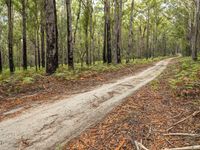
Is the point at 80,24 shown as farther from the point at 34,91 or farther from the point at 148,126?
the point at 148,126

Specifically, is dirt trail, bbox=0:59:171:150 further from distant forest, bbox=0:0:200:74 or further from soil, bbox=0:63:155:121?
distant forest, bbox=0:0:200:74

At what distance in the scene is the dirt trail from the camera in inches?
187

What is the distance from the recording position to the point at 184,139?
15.6 feet

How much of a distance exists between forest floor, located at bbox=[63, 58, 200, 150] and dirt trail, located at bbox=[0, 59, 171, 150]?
322 millimetres

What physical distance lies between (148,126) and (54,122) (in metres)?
2.27

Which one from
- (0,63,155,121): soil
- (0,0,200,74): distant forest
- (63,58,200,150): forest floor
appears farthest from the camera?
(0,0,200,74): distant forest

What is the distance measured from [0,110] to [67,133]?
2.98m

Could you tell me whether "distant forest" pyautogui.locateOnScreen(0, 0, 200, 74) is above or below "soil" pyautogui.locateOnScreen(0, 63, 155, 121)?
above

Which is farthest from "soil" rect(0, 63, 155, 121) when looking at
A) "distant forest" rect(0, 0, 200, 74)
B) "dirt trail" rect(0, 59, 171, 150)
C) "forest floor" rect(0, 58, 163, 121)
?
"distant forest" rect(0, 0, 200, 74)

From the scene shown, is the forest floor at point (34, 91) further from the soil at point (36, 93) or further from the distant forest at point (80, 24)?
the distant forest at point (80, 24)

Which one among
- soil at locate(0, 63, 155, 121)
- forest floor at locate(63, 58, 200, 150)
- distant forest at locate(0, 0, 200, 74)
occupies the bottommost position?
forest floor at locate(63, 58, 200, 150)

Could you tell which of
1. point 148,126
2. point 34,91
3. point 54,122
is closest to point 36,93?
point 34,91

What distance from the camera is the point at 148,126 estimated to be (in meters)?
5.51

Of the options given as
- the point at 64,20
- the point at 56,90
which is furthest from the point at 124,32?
the point at 56,90
